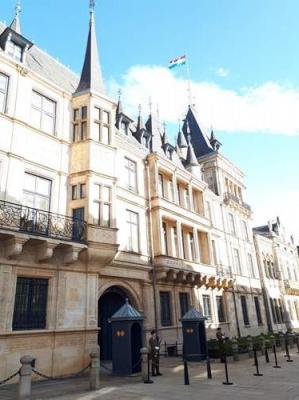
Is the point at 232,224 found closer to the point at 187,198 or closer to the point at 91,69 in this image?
the point at 187,198

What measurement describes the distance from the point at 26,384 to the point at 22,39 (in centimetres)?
1438

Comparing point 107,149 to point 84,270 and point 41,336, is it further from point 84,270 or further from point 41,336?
point 41,336

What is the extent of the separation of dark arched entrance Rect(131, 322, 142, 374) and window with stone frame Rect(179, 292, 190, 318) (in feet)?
25.7

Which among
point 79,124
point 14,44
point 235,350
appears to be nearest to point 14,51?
point 14,44

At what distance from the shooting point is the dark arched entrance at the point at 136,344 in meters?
12.6

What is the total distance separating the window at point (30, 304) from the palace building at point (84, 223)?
1.5 inches

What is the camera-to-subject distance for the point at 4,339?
1116 cm

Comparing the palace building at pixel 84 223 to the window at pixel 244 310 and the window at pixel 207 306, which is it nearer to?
the window at pixel 207 306

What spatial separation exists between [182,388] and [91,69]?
15.8 metres

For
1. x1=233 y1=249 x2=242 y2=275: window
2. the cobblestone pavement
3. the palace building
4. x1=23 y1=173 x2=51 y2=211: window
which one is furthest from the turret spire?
x1=233 y1=249 x2=242 y2=275: window

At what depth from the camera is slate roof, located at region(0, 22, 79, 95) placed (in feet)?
55.7

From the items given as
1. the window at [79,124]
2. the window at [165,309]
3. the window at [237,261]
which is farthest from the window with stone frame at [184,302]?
Result: the window at [79,124]

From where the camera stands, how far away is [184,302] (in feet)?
69.1

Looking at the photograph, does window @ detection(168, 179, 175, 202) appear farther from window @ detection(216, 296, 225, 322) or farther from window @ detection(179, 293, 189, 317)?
window @ detection(216, 296, 225, 322)
